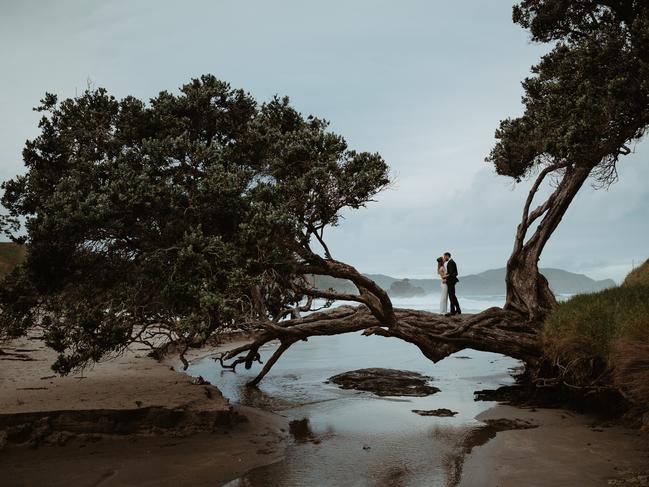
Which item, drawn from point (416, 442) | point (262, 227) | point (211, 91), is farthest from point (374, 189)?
point (416, 442)

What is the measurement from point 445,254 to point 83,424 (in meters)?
13.7

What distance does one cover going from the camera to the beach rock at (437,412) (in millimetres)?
14445

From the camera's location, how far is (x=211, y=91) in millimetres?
13734

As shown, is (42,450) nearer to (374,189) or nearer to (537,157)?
Result: (374,189)

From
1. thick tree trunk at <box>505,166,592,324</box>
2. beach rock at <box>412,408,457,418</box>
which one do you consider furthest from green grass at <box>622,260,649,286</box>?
beach rock at <box>412,408,457,418</box>

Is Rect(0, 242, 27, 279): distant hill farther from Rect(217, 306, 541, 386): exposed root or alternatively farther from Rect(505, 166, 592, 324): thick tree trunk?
Rect(505, 166, 592, 324): thick tree trunk

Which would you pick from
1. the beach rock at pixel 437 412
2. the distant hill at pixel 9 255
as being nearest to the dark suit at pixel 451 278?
the beach rock at pixel 437 412

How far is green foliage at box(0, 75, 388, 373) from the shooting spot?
Result: 10.8 metres

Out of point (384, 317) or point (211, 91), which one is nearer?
point (211, 91)

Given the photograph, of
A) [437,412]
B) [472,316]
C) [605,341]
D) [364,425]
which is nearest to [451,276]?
[472,316]

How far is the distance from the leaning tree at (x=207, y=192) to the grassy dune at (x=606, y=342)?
2069mm

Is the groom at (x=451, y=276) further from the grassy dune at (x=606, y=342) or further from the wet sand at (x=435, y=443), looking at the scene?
the grassy dune at (x=606, y=342)

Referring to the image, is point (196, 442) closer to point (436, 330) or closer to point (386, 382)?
point (436, 330)

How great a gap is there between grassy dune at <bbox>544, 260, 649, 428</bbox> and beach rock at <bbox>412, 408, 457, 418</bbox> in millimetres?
3282
